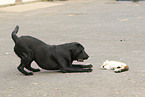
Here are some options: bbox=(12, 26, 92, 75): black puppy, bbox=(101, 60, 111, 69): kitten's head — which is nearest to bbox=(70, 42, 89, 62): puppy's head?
bbox=(12, 26, 92, 75): black puppy

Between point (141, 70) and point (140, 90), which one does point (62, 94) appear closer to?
point (140, 90)

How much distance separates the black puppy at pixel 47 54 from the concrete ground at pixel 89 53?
0.16m

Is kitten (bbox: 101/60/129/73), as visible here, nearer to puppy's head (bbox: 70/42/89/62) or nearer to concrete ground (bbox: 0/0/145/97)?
concrete ground (bbox: 0/0/145/97)

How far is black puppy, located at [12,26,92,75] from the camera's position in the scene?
22.4 ft

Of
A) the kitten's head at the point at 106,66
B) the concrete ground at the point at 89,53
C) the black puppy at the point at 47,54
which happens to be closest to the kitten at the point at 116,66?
the kitten's head at the point at 106,66

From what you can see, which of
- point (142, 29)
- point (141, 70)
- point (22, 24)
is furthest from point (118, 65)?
point (22, 24)

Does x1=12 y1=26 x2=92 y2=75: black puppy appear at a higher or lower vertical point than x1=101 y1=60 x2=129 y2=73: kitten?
higher

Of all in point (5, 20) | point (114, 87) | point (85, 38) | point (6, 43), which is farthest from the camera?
point (5, 20)

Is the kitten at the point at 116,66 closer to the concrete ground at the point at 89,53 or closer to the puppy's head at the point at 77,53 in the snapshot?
the concrete ground at the point at 89,53

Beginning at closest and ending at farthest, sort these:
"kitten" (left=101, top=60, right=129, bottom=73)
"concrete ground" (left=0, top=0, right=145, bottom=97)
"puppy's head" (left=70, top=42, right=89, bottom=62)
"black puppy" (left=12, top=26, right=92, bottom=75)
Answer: "concrete ground" (left=0, top=0, right=145, bottom=97) < "black puppy" (left=12, top=26, right=92, bottom=75) < "puppy's head" (left=70, top=42, right=89, bottom=62) < "kitten" (left=101, top=60, right=129, bottom=73)

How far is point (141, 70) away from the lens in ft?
24.0

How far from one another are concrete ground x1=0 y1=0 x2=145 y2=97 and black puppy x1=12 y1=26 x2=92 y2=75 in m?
0.16

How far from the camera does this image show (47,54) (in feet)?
22.8

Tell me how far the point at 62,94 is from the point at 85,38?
6349mm
